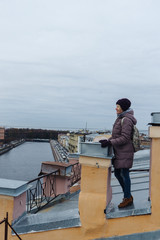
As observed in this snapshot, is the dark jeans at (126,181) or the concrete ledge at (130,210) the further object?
the dark jeans at (126,181)

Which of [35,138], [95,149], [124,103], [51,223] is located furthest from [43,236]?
[35,138]

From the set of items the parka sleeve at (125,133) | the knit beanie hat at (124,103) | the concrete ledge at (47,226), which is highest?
the knit beanie hat at (124,103)

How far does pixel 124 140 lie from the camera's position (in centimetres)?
347

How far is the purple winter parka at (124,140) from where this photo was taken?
11.4 ft

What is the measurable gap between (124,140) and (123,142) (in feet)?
0.11

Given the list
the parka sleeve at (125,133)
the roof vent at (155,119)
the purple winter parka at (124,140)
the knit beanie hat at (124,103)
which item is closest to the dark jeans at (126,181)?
the purple winter parka at (124,140)

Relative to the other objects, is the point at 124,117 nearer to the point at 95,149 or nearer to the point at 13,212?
the point at 95,149

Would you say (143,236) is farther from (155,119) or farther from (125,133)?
(155,119)

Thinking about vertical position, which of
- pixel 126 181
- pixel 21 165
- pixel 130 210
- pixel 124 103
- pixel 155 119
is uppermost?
pixel 124 103

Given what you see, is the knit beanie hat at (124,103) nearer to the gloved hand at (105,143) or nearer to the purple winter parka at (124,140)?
the purple winter parka at (124,140)

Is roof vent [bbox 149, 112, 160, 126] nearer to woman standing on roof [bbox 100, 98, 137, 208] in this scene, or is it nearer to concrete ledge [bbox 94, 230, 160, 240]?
woman standing on roof [bbox 100, 98, 137, 208]

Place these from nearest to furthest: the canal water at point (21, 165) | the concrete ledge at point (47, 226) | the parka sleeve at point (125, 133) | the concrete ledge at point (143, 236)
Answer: the concrete ledge at point (143, 236) < the parka sleeve at point (125, 133) < the concrete ledge at point (47, 226) < the canal water at point (21, 165)

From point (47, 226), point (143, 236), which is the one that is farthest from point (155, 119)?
point (47, 226)

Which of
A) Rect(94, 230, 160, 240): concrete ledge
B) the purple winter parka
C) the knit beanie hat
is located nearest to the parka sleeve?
the purple winter parka
